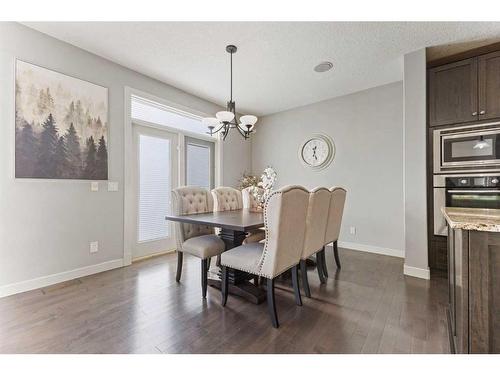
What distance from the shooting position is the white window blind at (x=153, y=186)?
3.48 m

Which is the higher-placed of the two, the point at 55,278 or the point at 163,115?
the point at 163,115

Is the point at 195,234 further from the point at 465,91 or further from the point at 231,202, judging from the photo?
the point at 465,91

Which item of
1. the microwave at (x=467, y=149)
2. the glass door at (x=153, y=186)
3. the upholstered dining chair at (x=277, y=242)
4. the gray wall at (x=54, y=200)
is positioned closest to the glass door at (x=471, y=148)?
the microwave at (x=467, y=149)

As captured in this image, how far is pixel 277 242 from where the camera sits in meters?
1.71

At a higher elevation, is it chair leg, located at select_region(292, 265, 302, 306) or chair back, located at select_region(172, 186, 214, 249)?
chair back, located at select_region(172, 186, 214, 249)

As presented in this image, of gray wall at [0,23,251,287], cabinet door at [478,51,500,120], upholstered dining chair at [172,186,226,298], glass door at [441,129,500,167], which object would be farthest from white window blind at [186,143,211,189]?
cabinet door at [478,51,500,120]

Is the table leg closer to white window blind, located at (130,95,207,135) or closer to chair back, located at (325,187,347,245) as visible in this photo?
chair back, located at (325,187,347,245)

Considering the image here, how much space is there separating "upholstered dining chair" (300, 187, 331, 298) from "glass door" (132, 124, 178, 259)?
2.38 metres

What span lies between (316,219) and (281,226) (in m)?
0.63

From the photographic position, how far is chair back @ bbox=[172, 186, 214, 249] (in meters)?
2.57

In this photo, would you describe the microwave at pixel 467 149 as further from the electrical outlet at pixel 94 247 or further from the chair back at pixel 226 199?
the electrical outlet at pixel 94 247

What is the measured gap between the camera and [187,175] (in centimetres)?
411

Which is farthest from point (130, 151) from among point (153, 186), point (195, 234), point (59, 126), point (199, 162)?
point (195, 234)
